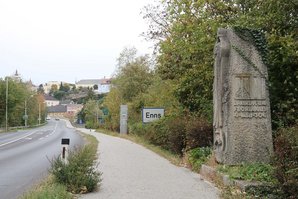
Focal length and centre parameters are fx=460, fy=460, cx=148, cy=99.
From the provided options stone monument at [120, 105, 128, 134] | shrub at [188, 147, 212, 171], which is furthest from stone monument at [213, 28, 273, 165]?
stone monument at [120, 105, 128, 134]

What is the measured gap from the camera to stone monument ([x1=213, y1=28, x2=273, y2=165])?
1104cm

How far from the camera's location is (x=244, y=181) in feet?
29.4

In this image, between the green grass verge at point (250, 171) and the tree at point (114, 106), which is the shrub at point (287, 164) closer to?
the green grass verge at point (250, 171)

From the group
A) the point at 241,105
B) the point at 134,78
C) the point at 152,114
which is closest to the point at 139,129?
the point at 152,114

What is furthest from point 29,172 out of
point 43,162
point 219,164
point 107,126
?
point 107,126

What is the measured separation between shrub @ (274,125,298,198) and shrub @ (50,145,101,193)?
428cm

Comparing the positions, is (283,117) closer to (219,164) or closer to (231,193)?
(219,164)

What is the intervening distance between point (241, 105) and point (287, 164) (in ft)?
14.4

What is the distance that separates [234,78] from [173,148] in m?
7.94

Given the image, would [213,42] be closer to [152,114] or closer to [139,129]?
[152,114]

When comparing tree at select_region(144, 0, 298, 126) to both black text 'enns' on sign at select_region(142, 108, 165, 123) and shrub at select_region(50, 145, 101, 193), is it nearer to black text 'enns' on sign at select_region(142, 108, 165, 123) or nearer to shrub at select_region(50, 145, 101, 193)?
black text 'enns' on sign at select_region(142, 108, 165, 123)

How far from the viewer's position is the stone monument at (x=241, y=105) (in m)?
11.0

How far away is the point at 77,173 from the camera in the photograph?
988 centimetres

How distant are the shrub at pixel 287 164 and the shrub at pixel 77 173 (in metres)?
4.28
